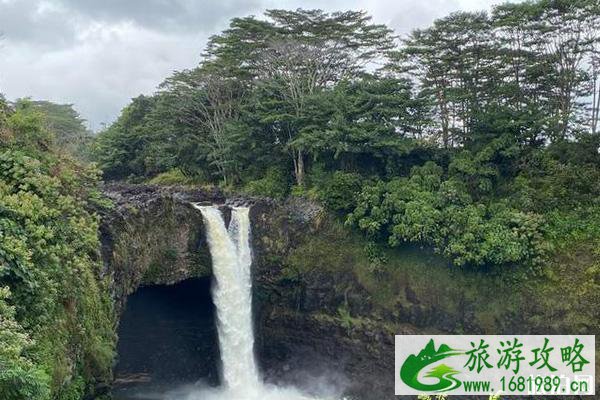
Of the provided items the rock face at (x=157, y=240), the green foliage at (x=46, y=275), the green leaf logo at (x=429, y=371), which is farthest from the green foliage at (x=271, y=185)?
the green foliage at (x=46, y=275)

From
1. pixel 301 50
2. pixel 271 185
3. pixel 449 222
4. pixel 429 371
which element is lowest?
pixel 429 371

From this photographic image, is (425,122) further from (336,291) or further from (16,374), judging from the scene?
(16,374)

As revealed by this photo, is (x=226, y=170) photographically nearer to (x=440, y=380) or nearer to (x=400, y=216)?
(x=400, y=216)

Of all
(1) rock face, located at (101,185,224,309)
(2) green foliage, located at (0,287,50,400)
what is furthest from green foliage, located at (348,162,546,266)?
(2) green foliage, located at (0,287,50,400)

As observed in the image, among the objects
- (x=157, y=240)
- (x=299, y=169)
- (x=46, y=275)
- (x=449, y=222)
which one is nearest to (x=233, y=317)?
(x=157, y=240)

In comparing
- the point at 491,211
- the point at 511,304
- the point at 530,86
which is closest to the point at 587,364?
the point at 511,304

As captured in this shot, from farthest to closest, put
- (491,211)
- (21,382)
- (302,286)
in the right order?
(302,286)
(491,211)
(21,382)

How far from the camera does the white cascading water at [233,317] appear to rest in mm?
15789

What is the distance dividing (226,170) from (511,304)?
14575 mm

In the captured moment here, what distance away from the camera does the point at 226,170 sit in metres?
23.7

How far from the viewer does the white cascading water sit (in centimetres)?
1579

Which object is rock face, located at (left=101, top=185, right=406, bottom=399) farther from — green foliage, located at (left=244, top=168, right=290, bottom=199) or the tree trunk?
the tree trunk

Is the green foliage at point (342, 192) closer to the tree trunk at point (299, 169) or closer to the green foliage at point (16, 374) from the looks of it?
the tree trunk at point (299, 169)

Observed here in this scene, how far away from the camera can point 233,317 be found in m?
16.0
